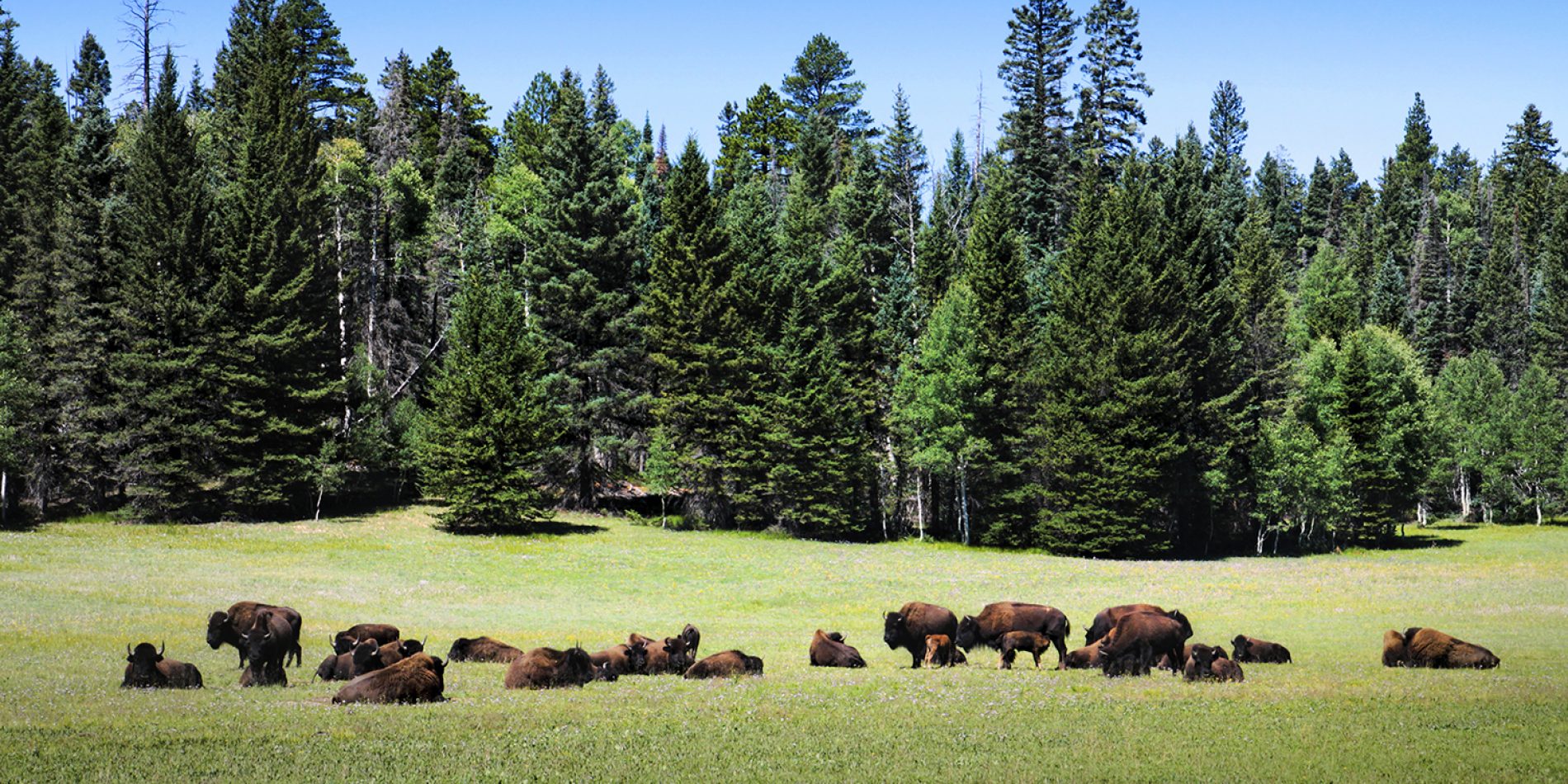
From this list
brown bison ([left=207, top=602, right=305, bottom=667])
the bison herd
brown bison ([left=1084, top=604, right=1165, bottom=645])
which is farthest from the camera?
brown bison ([left=1084, top=604, right=1165, bottom=645])

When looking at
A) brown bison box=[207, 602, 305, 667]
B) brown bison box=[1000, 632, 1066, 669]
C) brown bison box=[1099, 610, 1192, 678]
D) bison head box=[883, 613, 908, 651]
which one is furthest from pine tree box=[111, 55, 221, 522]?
brown bison box=[1099, 610, 1192, 678]

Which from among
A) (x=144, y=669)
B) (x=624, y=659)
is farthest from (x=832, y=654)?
(x=144, y=669)

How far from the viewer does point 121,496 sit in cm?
6053

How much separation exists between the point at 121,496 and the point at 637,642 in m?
48.8

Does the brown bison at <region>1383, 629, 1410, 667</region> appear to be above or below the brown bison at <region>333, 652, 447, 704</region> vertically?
below

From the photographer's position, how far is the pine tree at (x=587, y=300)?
232ft

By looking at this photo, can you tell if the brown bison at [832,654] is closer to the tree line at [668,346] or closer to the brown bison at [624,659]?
the brown bison at [624,659]

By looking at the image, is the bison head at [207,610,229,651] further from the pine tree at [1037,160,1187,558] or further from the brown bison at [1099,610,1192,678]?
the pine tree at [1037,160,1187,558]

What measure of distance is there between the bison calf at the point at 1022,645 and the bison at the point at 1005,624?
43cm

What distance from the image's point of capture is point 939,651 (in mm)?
24391

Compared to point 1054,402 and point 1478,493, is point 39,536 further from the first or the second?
point 1478,493

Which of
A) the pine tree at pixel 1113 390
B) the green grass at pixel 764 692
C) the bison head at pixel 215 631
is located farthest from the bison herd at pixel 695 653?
the pine tree at pixel 1113 390

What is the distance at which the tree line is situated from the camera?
59.0 meters

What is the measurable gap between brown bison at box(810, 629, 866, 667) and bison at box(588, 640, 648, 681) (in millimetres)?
3738
